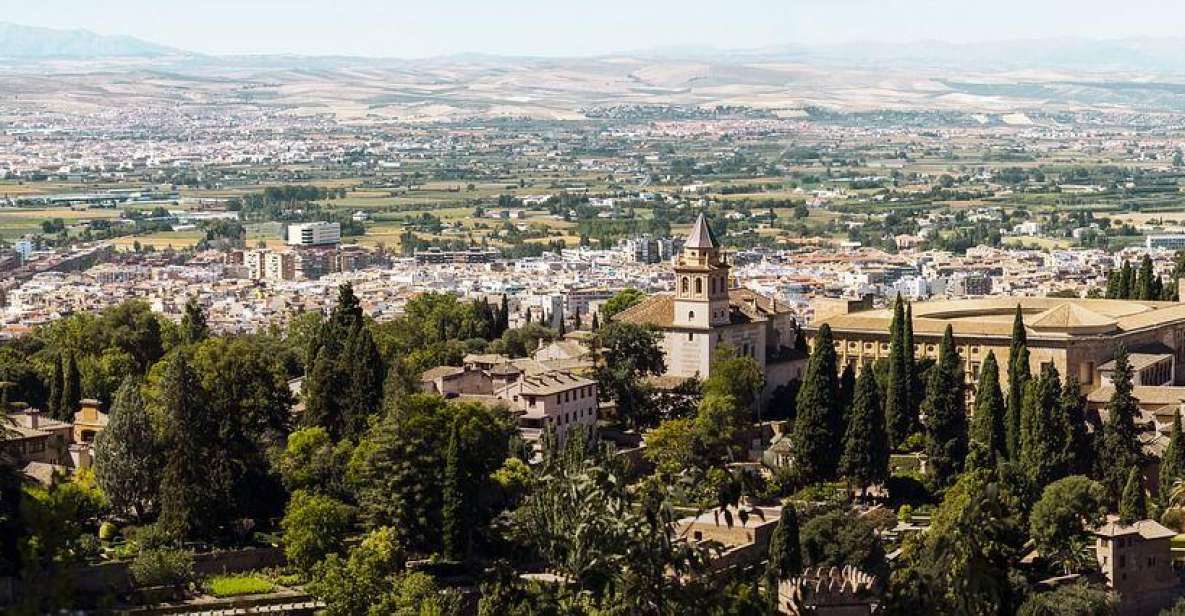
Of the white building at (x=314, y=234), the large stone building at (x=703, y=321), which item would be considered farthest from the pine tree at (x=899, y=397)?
the white building at (x=314, y=234)

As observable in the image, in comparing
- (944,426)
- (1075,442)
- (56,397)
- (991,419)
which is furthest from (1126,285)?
(56,397)

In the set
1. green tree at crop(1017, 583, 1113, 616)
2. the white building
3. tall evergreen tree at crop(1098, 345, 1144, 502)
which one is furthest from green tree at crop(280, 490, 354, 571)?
the white building

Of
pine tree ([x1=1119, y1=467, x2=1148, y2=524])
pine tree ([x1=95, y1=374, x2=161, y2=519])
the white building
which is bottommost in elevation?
the white building

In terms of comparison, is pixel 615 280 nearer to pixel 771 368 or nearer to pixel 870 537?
pixel 771 368

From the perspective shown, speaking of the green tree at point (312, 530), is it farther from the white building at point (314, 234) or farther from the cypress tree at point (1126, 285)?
the white building at point (314, 234)

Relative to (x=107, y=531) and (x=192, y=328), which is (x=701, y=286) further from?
(x=107, y=531)

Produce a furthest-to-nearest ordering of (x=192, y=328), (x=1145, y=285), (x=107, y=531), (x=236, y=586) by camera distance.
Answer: (x=1145, y=285), (x=192, y=328), (x=107, y=531), (x=236, y=586)

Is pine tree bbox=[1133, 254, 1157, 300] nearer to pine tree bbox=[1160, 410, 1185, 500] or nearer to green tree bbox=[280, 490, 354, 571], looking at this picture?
pine tree bbox=[1160, 410, 1185, 500]
